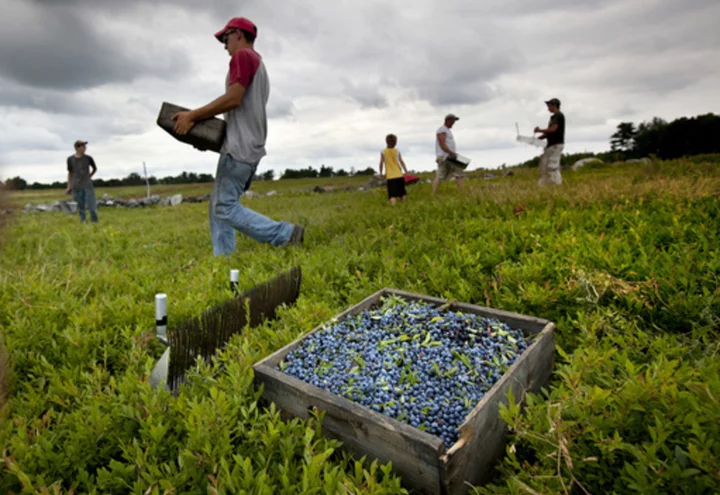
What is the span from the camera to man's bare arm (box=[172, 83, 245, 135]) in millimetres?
4657

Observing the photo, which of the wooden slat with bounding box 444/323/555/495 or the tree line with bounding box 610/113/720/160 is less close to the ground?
the tree line with bounding box 610/113/720/160

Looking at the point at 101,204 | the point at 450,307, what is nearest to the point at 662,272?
the point at 450,307

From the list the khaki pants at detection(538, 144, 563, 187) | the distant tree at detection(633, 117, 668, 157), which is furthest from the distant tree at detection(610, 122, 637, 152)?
the khaki pants at detection(538, 144, 563, 187)

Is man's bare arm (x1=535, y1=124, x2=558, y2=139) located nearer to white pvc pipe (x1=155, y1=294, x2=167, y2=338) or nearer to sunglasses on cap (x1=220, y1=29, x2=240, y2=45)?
sunglasses on cap (x1=220, y1=29, x2=240, y2=45)

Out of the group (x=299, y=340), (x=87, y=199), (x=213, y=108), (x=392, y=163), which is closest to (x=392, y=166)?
(x=392, y=163)

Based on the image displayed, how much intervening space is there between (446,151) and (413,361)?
8878 millimetres

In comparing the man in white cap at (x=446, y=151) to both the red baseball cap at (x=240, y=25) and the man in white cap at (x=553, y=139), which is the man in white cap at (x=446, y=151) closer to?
the man in white cap at (x=553, y=139)

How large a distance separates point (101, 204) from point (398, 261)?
73.2ft

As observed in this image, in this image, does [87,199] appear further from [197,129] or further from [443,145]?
[443,145]

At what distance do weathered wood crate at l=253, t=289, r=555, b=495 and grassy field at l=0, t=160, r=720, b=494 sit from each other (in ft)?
0.27

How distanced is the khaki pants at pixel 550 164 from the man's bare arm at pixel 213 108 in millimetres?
7963

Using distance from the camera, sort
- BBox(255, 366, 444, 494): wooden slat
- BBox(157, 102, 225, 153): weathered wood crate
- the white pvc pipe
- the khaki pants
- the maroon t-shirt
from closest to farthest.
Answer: BBox(255, 366, 444, 494): wooden slat < the white pvc pipe < the maroon t-shirt < BBox(157, 102, 225, 153): weathered wood crate < the khaki pants

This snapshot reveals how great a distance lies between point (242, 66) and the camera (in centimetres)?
465

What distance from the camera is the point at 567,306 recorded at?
308cm
